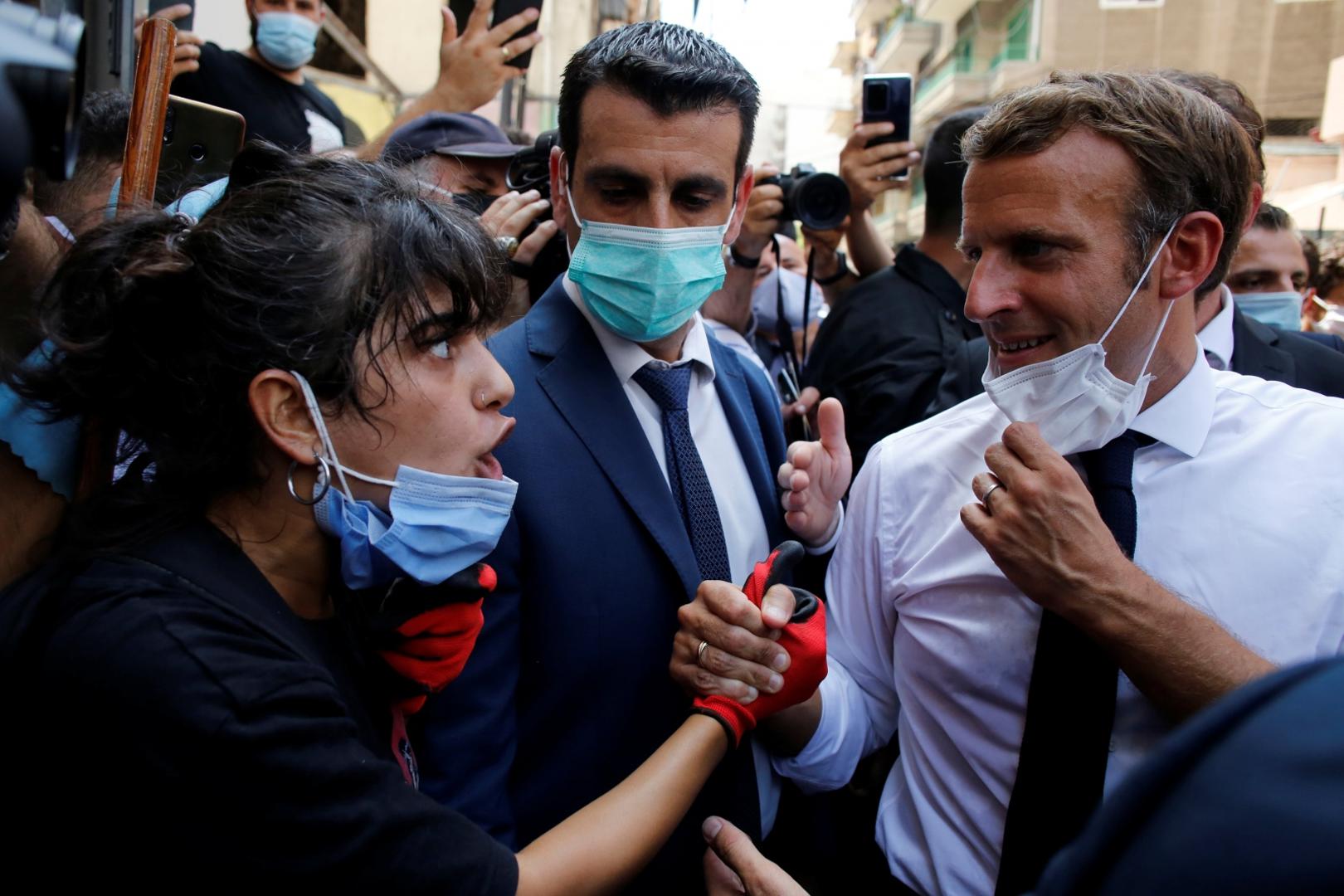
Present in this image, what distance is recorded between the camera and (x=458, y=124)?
3256mm

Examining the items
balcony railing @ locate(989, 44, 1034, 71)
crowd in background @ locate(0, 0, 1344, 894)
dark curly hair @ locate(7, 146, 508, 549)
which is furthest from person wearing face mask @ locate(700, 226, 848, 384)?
balcony railing @ locate(989, 44, 1034, 71)

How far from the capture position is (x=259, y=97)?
3.63 meters

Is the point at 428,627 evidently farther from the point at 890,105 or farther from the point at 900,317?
the point at 890,105

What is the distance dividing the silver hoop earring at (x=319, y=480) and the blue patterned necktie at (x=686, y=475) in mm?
716

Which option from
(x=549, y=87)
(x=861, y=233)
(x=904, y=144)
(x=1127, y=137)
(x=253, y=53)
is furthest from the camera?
(x=549, y=87)

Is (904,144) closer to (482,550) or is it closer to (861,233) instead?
(861,233)

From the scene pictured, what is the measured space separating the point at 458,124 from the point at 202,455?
227 centimetres

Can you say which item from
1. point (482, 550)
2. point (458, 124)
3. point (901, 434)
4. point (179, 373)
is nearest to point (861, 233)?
point (458, 124)

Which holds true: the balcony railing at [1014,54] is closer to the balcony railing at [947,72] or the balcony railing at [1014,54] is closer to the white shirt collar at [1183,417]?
the balcony railing at [947,72]

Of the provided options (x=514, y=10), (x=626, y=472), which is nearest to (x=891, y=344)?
(x=626, y=472)

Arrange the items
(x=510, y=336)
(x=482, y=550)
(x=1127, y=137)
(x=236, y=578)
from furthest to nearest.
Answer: (x=510, y=336)
(x=1127, y=137)
(x=482, y=550)
(x=236, y=578)

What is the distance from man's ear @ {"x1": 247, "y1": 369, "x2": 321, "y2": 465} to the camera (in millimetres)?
1312

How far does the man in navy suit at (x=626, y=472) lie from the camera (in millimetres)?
1622

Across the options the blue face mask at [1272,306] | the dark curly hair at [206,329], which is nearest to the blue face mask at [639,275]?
the dark curly hair at [206,329]
